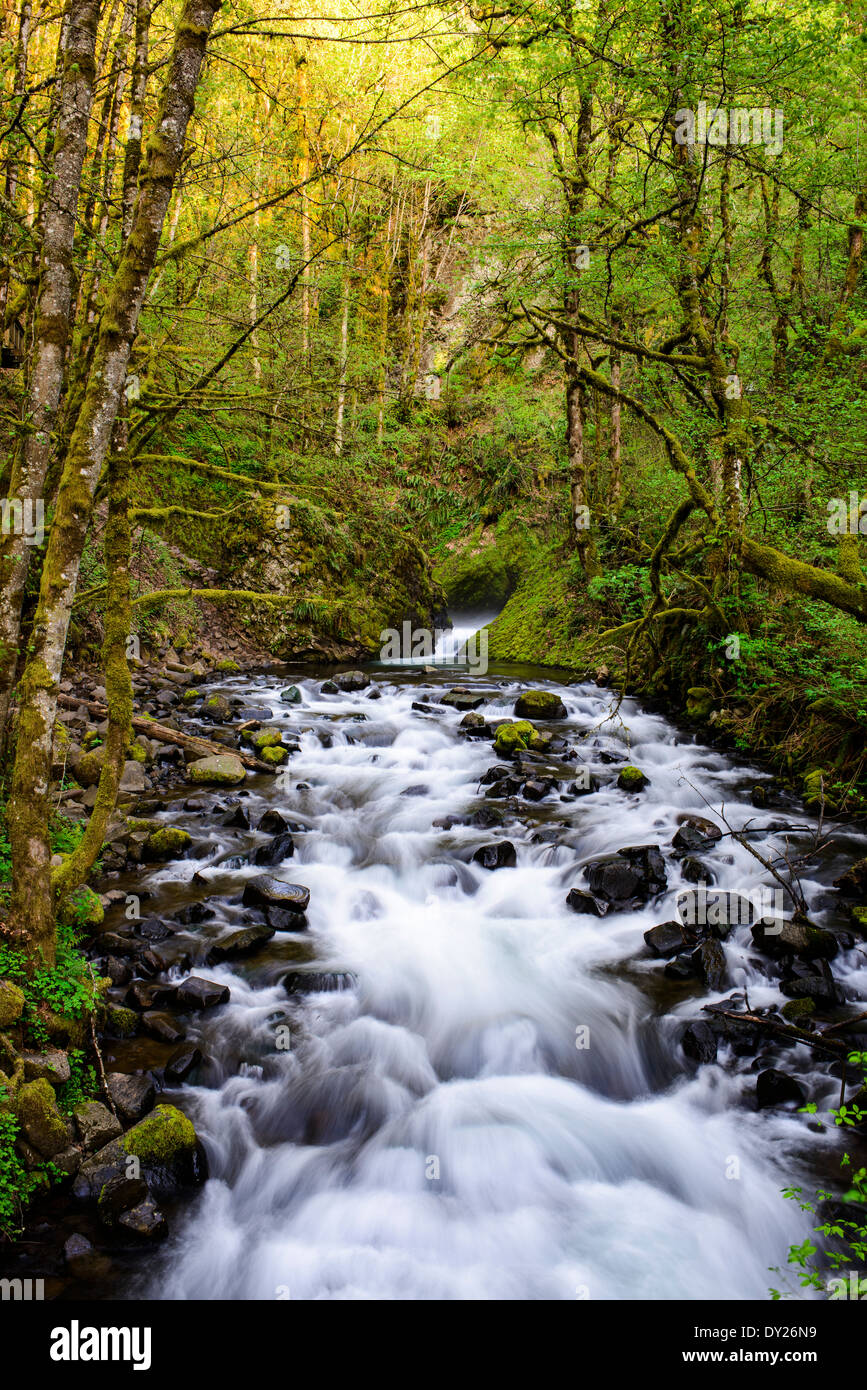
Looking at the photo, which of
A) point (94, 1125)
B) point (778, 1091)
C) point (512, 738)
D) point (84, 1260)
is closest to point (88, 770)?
point (94, 1125)

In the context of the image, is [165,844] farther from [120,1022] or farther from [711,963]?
[711,963]

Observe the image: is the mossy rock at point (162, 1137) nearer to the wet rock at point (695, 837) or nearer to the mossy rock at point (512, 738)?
the wet rock at point (695, 837)

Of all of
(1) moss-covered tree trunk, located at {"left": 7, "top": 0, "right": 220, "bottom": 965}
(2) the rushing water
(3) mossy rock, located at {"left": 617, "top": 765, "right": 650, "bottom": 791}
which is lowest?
(2) the rushing water

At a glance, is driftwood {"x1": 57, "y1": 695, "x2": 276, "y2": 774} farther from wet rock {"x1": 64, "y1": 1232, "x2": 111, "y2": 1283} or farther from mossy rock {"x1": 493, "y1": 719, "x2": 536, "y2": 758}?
wet rock {"x1": 64, "y1": 1232, "x2": 111, "y2": 1283}

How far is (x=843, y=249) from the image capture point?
1391 centimetres

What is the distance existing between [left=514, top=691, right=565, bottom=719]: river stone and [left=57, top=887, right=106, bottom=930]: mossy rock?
25.8 ft

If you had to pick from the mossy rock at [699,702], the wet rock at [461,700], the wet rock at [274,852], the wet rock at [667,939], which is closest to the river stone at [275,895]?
the wet rock at [274,852]

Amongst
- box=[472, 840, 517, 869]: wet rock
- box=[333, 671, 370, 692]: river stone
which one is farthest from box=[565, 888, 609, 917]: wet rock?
box=[333, 671, 370, 692]: river stone

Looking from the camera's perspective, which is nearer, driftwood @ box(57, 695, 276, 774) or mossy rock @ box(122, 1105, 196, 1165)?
mossy rock @ box(122, 1105, 196, 1165)

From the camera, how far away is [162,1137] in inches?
149

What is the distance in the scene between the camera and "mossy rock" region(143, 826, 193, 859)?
718cm

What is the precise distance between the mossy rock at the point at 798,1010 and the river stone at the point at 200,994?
4.07 meters

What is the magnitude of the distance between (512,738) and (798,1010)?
236 inches
